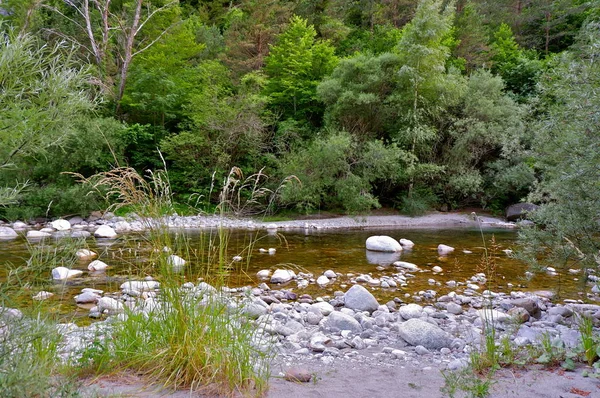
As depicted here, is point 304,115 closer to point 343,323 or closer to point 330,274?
point 330,274

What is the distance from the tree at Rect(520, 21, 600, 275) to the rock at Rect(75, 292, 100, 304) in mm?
5987

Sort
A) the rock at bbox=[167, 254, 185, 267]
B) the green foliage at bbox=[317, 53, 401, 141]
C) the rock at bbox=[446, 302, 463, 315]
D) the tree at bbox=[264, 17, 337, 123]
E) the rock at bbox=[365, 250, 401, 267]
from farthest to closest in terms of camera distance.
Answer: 1. the tree at bbox=[264, 17, 337, 123]
2. the green foliage at bbox=[317, 53, 401, 141]
3. the rock at bbox=[365, 250, 401, 267]
4. the rock at bbox=[446, 302, 463, 315]
5. the rock at bbox=[167, 254, 185, 267]

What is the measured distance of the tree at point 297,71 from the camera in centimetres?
2127

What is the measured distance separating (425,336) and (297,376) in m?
1.92

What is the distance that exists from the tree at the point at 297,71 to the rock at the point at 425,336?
57.2 ft

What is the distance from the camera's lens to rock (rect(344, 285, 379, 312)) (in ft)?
19.3

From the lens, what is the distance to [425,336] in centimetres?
437

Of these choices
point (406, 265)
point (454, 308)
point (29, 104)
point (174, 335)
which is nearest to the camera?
point (174, 335)

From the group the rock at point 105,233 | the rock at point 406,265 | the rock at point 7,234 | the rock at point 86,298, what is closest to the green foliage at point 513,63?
the rock at point 406,265

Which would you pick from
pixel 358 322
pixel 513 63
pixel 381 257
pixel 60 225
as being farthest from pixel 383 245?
Answer: pixel 513 63

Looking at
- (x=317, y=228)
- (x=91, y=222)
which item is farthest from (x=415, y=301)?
(x=91, y=222)

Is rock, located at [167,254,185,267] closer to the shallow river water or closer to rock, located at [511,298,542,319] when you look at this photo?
the shallow river water

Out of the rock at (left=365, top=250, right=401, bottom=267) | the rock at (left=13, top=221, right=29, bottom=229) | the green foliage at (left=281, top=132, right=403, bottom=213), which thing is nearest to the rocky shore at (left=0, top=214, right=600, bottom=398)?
the rock at (left=365, top=250, right=401, bottom=267)

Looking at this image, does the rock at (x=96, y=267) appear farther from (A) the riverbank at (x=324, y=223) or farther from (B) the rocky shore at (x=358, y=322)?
(A) the riverbank at (x=324, y=223)
